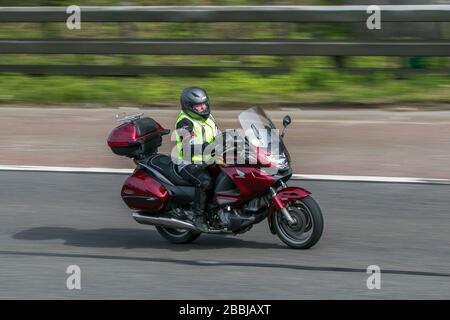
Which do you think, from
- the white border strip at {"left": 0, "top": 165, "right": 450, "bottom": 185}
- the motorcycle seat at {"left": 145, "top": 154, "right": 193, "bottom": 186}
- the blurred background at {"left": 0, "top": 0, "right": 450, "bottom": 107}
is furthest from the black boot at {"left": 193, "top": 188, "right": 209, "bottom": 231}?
the blurred background at {"left": 0, "top": 0, "right": 450, "bottom": 107}

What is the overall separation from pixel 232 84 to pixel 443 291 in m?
7.73

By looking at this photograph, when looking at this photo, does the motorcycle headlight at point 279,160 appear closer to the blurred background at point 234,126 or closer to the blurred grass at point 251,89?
the blurred background at point 234,126

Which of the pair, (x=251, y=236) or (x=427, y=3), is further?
(x=427, y=3)

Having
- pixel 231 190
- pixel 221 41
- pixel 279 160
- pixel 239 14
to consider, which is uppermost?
pixel 239 14

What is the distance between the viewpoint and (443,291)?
659 cm

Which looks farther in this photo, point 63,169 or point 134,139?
point 63,169

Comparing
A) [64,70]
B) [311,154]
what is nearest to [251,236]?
[311,154]

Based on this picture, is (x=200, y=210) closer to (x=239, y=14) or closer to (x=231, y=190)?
(x=231, y=190)

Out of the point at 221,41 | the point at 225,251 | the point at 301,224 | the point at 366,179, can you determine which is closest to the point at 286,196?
the point at 301,224

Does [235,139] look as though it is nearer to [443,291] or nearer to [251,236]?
[251,236]

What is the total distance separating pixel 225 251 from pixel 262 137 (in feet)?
3.32

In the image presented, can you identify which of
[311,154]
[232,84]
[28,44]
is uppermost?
[28,44]

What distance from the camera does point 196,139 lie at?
25.1ft

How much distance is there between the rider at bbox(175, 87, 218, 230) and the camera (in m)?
7.65
